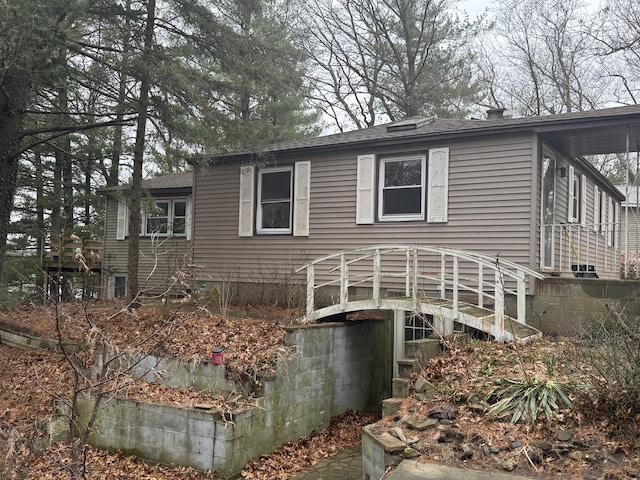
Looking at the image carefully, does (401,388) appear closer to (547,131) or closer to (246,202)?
(547,131)

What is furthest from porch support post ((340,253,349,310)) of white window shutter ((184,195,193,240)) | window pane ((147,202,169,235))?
window pane ((147,202,169,235))

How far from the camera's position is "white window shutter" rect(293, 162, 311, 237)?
39.3ft

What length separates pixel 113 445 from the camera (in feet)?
25.7

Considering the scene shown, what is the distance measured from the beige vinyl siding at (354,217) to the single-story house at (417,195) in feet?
0.08

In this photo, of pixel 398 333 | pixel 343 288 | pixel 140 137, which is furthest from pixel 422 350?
pixel 140 137

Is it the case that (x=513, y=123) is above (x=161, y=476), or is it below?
above

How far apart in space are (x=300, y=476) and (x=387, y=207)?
5.81 meters

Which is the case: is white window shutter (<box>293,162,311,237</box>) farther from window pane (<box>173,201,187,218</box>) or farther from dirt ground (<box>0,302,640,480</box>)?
window pane (<box>173,201,187,218</box>)

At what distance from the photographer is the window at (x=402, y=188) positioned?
35.1ft

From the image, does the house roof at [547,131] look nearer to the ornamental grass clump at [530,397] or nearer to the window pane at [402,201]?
the window pane at [402,201]

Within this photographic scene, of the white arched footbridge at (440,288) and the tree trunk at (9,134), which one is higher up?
the tree trunk at (9,134)

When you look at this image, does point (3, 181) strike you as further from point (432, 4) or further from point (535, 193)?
point (432, 4)

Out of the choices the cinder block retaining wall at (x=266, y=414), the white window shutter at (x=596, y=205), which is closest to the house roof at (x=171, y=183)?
the cinder block retaining wall at (x=266, y=414)

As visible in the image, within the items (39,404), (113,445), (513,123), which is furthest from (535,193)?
(39,404)
